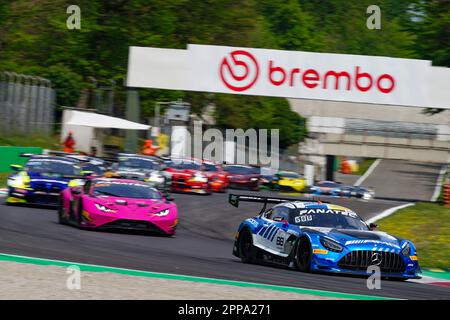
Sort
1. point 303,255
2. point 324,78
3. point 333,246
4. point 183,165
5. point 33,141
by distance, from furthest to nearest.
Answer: point 33,141 < point 324,78 < point 183,165 < point 303,255 < point 333,246

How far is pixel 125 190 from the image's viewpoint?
19.4 metres

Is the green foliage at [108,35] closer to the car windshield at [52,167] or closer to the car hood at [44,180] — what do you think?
the car windshield at [52,167]

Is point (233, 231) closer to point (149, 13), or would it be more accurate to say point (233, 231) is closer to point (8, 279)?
point (8, 279)

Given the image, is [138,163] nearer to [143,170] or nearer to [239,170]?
[143,170]

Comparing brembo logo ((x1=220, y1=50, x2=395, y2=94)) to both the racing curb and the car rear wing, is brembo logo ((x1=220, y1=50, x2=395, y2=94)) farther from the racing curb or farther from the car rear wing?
the racing curb

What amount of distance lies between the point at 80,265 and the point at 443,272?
7041 millimetres

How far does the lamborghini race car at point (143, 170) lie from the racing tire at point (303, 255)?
1541cm

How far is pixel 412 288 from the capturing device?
1295 cm

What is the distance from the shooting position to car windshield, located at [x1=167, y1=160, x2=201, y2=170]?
113ft

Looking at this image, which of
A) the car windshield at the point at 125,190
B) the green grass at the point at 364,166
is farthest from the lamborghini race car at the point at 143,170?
the green grass at the point at 364,166

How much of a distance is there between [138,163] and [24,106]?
11014 millimetres

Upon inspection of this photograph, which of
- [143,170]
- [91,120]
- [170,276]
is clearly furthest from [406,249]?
[91,120]
